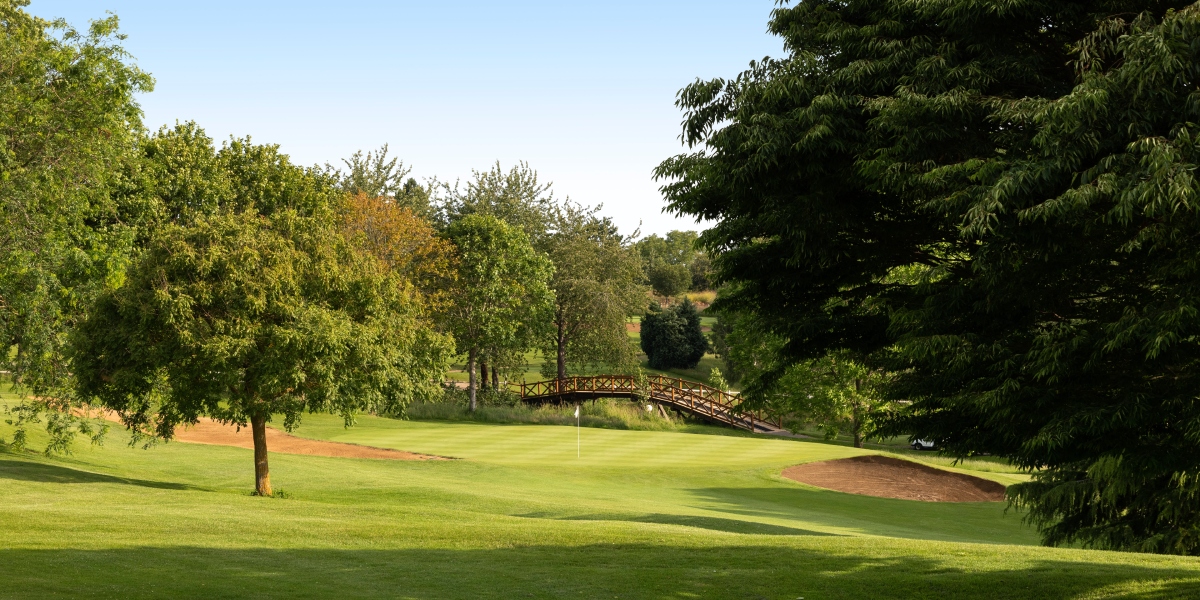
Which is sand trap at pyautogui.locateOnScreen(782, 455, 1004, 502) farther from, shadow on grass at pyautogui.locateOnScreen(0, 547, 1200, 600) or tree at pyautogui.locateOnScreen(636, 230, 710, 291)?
tree at pyautogui.locateOnScreen(636, 230, 710, 291)

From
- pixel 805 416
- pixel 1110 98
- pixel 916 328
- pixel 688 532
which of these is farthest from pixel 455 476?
pixel 1110 98

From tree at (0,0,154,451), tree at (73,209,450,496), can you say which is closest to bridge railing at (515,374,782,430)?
tree at (73,209,450,496)

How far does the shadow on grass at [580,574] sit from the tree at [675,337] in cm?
6446

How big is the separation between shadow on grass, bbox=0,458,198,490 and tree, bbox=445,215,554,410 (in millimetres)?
28007

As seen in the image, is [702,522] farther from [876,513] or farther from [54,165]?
[54,165]

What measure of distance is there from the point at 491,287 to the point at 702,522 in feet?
107

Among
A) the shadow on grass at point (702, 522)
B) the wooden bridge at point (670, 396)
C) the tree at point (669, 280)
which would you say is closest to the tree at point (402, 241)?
the wooden bridge at point (670, 396)

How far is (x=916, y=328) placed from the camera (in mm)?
9719

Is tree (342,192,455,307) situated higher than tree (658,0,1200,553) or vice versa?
tree (342,192,455,307)

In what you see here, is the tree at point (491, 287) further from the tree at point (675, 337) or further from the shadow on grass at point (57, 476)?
the shadow on grass at point (57, 476)

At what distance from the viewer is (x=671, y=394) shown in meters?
53.2

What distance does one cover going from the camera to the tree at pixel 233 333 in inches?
831

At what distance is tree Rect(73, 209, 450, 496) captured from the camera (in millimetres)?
21109

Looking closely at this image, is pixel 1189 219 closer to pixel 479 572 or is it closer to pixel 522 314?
pixel 479 572
